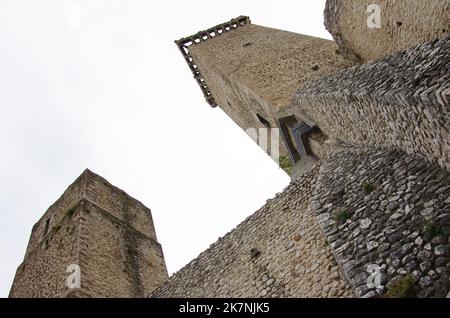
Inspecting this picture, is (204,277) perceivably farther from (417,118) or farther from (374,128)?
(417,118)

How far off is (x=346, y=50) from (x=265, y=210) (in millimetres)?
5749

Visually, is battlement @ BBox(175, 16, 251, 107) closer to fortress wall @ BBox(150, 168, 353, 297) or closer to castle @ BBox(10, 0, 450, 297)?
castle @ BBox(10, 0, 450, 297)

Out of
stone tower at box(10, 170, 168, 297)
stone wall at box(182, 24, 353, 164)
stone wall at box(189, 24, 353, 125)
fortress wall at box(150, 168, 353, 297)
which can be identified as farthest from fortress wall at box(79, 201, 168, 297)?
stone wall at box(189, 24, 353, 125)

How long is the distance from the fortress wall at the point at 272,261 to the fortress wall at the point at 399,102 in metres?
1.30

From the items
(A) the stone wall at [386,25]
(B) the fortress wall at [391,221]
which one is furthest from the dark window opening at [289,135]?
(B) the fortress wall at [391,221]

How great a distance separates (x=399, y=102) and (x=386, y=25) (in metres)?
4.44

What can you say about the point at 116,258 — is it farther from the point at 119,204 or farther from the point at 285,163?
the point at 285,163

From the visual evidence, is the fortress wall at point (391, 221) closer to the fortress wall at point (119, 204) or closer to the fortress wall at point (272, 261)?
the fortress wall at point (272, 261)

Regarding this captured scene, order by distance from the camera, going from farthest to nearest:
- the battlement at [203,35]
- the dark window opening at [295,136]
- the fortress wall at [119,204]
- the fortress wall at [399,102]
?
the battlement at [203,35]
the fortress wall at [119,204]
the dark window opening at [295,136]
the fortress wall at [399,102]

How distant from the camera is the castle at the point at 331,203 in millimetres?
4422

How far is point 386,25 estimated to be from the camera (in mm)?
8453

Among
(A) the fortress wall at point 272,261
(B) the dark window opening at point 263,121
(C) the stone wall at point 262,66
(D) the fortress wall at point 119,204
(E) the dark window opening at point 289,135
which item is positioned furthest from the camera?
(B) the dark window opening at point 263,121
